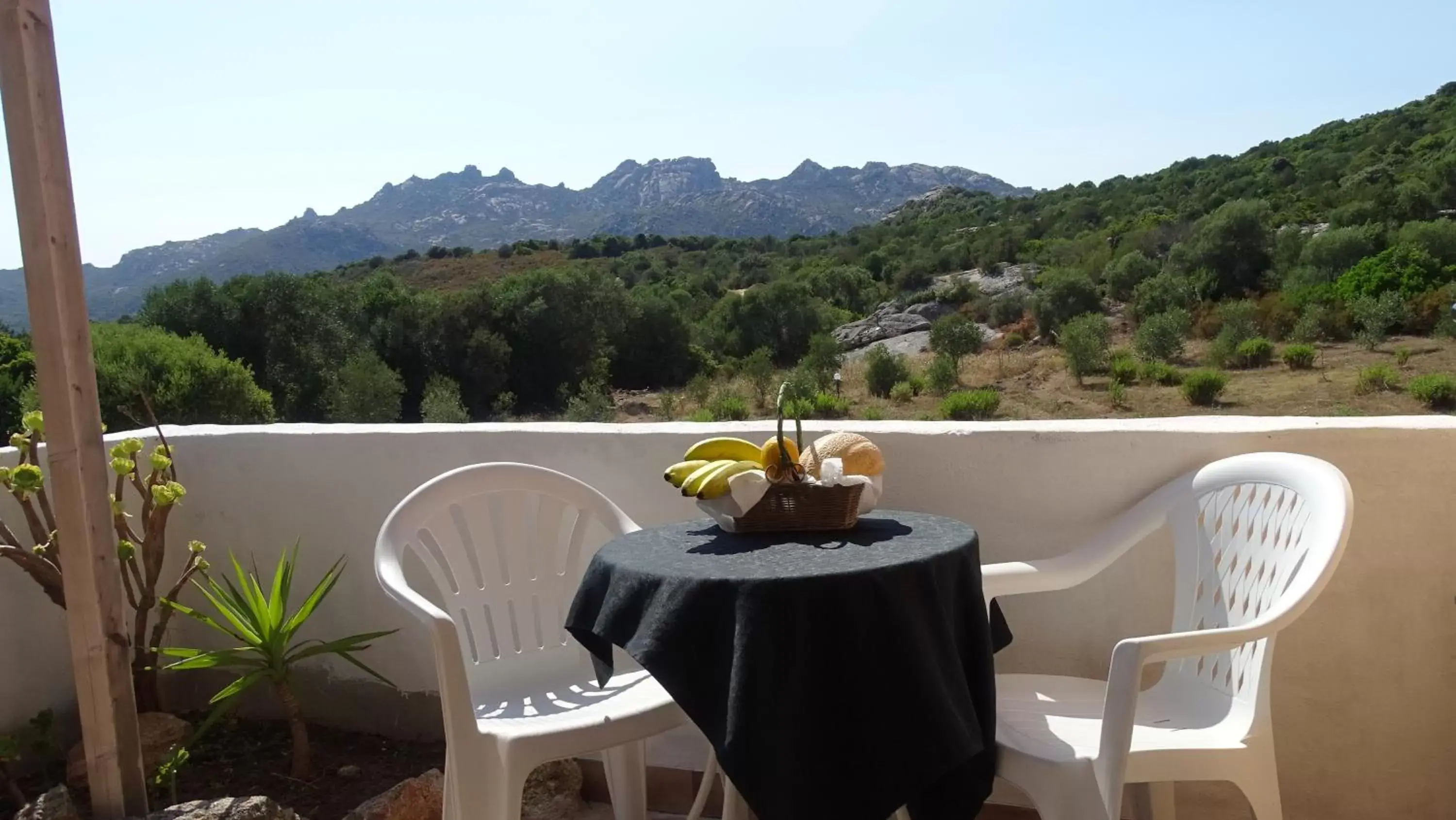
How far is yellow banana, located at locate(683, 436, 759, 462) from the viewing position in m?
1.86

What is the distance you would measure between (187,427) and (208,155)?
4.16 meters

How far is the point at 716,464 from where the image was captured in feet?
5.78

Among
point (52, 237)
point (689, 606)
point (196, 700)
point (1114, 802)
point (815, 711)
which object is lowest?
point (196, 700)

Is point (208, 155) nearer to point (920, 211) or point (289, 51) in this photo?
point (289, 51)

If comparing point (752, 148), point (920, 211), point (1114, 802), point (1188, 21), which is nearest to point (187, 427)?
point (1114, 802)

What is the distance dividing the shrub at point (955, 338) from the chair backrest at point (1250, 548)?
16383 millimetres

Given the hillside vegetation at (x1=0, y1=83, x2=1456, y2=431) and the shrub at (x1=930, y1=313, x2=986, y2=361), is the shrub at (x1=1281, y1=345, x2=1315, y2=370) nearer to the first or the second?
the hillside vegetation at (x1=0, y1=83, x2=1456, y2=431)

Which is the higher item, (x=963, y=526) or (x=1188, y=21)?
(x=1188, y=21)

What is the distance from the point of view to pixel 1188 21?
5.52 m

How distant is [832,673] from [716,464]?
0.51 m

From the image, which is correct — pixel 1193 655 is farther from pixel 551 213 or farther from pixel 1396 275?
pixel 551 213

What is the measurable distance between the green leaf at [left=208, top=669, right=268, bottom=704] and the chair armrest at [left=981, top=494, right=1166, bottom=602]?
165 centimetres

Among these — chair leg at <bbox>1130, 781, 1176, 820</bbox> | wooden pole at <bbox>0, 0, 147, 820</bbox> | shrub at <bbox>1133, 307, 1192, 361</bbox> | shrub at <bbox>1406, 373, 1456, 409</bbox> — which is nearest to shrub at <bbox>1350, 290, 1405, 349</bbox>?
shrub at <bbox>1406, 373, 1456, 409</bbox>

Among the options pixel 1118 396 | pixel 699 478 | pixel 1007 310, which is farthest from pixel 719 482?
pixel 1007 310
